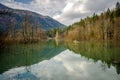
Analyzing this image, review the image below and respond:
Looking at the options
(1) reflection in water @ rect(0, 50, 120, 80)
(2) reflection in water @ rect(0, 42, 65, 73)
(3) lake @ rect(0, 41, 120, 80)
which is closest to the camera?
(1) reflection in water @ rect(0, 50, 120, 80)

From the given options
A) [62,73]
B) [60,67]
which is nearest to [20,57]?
[60,67]

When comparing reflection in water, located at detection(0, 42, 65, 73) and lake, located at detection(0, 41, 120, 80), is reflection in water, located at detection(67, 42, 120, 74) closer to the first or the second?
lake, located at detection(0, 41, 120, 80)

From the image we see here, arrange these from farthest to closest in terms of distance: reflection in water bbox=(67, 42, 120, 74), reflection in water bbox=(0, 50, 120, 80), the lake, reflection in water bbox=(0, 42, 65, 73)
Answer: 1. reflection in water bbox=(67, 42, 120, 74)
2. reflection in water bbox=(0, 42, 65, 73)
3. the lake
4. reflection in water bbox=(0, 50, 120, 80)

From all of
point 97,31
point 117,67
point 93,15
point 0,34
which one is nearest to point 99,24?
point 97,31

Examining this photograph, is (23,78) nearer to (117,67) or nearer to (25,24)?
(117,67)

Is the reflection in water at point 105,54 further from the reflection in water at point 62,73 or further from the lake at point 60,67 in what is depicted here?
the reflection in water at point 62,73

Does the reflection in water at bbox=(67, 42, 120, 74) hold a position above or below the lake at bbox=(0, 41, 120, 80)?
above

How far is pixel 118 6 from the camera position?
11406 centimetres

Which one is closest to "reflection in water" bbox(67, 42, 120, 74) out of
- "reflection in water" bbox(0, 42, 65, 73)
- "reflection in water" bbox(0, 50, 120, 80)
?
"reflection in water" bbox(0, 50, 120, 80)

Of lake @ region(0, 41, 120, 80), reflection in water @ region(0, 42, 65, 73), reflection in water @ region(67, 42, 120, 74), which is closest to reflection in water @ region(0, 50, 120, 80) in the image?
lake @ region(0, 41, 120, 80)

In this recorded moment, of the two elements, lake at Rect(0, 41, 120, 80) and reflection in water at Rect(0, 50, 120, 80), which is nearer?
reflection in water at Rect(0, 50, 120, 80)

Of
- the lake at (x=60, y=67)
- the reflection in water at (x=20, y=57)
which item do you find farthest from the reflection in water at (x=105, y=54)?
the reflection in water at (x=20, y=57)

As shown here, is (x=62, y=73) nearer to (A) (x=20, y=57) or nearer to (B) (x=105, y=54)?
(A) (x=20, y=57)

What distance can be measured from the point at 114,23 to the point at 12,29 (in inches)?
2044
